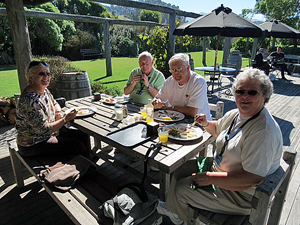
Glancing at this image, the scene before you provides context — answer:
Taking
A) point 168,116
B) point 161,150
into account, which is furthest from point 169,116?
point 161,150

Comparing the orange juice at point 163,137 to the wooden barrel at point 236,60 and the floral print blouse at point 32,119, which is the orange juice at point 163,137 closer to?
the floral print blouse at point 32,119

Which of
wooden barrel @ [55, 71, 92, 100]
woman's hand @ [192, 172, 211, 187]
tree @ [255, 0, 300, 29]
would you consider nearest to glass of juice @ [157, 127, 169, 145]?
woman's hand @ [192, 172, 211, 187]

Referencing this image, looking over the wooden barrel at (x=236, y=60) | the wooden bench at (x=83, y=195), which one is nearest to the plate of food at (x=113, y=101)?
the wooden bench at (x=83, y=195)

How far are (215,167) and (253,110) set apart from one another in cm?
57

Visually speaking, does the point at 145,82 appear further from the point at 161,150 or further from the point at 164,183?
the point at 164,183

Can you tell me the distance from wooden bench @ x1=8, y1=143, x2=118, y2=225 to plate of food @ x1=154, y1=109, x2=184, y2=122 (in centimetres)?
87

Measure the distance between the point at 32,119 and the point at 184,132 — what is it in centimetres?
151

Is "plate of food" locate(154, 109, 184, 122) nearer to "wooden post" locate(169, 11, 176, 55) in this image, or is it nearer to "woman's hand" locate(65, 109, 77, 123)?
"woman's hand" locate(65, 109, 77, 123)

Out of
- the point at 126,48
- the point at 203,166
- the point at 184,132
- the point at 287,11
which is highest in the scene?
the point at 287,11

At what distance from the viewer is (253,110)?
1.46 metres

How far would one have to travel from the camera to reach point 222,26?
466 cm

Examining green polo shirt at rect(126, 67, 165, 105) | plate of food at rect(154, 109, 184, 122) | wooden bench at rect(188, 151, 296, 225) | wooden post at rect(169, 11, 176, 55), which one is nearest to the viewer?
wooden bench at rect(188, 151, 296, 225)

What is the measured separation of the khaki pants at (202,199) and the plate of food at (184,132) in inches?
12.8

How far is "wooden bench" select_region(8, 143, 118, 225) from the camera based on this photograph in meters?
1.43
